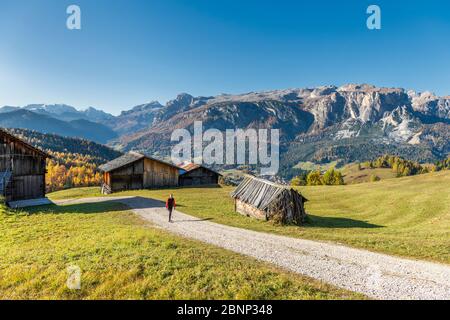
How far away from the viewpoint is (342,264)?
15.9 m

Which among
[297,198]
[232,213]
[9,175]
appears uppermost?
[9,175]

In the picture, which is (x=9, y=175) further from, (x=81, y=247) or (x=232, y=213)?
(x=232, y=213)

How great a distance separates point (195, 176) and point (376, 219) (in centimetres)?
5119

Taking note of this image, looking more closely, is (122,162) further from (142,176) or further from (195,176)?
(195,176)

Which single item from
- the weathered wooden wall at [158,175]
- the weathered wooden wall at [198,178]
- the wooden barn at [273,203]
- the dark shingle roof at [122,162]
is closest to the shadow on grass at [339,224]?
the wooden barn at [273,203]

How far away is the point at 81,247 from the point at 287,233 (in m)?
17.0

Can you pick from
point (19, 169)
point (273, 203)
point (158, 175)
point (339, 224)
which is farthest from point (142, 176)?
point (339, 224)

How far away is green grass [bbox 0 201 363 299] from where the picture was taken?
11461 millimetres

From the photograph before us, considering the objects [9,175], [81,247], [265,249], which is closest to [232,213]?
[265,249]

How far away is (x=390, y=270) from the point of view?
14.9 metres

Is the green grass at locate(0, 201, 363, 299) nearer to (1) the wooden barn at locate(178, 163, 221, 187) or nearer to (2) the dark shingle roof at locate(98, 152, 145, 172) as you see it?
(2) the dark shingle roof at locate(98, 152, 145, 172)

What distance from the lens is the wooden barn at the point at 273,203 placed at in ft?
101

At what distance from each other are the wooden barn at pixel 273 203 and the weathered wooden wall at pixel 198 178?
1598 inches

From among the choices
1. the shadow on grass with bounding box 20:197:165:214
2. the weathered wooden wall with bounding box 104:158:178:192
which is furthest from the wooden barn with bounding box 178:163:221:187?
the shadow on grass with bounding box 20:197:165:214
